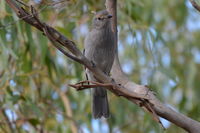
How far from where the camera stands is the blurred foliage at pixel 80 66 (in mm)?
3568

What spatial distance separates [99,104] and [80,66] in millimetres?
520

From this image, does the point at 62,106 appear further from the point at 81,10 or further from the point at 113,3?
the point at 113,3

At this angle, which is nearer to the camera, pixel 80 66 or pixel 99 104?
pixel 99 104

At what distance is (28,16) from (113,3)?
0.84 meters

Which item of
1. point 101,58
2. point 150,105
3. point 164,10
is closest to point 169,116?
point 150,105

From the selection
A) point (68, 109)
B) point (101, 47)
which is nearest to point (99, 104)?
point (101, 47)

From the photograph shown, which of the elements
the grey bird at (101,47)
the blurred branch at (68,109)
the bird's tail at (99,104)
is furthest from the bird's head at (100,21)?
the blurred branch at (68,109)

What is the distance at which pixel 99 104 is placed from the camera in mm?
3750

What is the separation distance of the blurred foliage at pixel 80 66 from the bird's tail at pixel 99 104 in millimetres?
235

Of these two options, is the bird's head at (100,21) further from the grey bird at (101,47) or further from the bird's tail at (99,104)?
the bird's tail at (99,104)

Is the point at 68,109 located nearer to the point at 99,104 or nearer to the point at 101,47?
the point at 99,104

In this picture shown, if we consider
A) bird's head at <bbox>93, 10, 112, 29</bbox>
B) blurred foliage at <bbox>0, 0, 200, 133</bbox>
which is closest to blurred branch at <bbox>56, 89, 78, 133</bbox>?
blurred foliage at <bbox>0, 0, 200, 133</bbox>

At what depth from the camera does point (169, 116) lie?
2211 millimetres

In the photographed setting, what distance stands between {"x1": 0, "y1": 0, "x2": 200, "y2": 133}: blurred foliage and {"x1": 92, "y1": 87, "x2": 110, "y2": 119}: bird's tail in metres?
0.23
